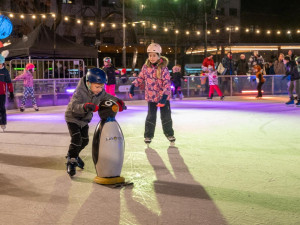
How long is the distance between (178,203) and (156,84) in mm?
3295

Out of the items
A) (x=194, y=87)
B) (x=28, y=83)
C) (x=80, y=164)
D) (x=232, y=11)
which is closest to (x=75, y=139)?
(x=80, y=164)

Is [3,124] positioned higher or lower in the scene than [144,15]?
lower

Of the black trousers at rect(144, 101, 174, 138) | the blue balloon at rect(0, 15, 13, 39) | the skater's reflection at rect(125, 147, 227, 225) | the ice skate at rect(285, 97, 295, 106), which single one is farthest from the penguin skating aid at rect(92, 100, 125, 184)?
the ice skate at rect(285, 97, 295, 106)

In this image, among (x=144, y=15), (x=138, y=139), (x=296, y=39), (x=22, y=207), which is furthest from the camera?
(x=296, y=39)

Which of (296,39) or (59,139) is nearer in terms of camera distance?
(59,139)

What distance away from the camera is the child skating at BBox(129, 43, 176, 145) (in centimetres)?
692

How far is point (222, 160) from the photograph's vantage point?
239 inches

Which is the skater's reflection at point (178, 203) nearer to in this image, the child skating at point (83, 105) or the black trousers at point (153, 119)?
the child skating at point (83, 105)

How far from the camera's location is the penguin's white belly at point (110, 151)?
4648 millimetres

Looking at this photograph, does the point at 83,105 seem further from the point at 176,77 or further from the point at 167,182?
the point at 176,77

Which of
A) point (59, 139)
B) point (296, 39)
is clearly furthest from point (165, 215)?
point (296, 39)

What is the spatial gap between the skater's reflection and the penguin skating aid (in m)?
0.32

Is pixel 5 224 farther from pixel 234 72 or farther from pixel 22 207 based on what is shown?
pixel 234 72

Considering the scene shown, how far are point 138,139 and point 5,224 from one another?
15.3 ft
